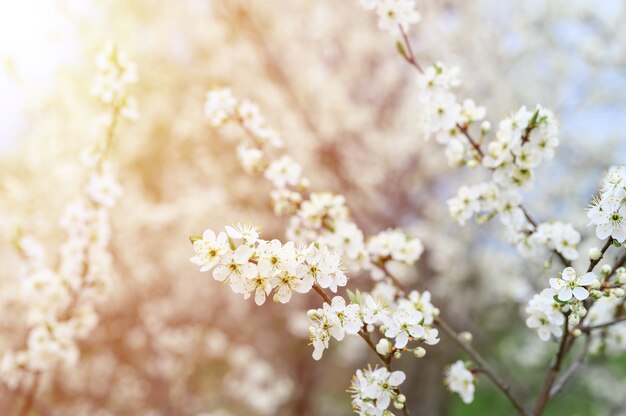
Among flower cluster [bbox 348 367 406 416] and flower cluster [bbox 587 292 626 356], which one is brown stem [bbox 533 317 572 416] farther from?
flower cluster [bbox 348 367 406 416]

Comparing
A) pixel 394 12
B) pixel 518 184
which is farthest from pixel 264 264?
pixel 394 12

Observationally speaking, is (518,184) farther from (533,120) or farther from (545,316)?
(545,316)

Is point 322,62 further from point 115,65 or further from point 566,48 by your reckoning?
point 115,65

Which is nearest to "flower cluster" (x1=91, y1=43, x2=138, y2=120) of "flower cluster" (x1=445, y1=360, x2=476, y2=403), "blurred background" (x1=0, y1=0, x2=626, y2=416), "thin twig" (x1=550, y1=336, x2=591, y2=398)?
"flower cluster" (x1=445, y1=360, x2=476, y2=403)

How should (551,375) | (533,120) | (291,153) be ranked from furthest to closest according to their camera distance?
(291,153) < (551,375) < (533,120)

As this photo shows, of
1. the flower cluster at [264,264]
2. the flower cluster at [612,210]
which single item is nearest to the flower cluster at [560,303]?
the flower cluster at [612,210]

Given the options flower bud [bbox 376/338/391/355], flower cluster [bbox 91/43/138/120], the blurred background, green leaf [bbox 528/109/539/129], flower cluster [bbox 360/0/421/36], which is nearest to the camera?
flower bud [bbox 376/338/391/355]

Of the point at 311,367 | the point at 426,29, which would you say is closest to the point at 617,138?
the point at 426,29
